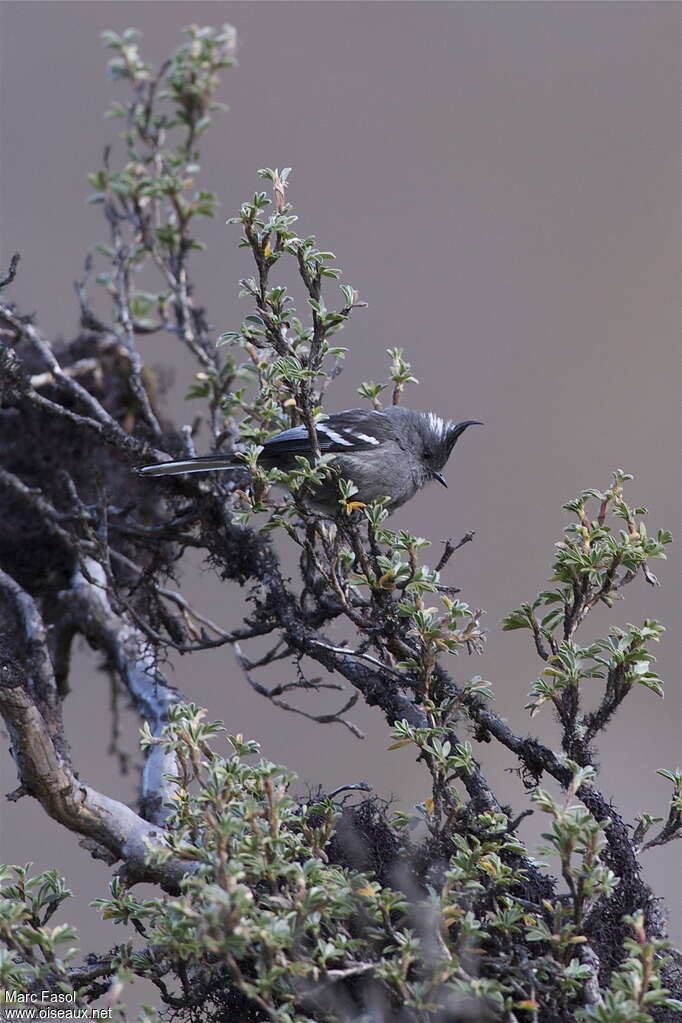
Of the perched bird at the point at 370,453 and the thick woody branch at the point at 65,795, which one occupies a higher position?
the perched bird at the point at 370,453

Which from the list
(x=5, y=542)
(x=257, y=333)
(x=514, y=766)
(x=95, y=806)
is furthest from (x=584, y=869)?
(x=5, y=542)

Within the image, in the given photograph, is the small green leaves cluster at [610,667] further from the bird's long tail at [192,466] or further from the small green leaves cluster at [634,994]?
the bird's long tail at [192,466]

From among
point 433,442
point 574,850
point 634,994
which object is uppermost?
point 433,442

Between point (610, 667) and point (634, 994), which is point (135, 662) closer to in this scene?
point (610, 667)

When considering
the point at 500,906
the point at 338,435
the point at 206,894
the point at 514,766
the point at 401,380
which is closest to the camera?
the point at 206,894

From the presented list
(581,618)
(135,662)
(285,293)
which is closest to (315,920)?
(581,618)

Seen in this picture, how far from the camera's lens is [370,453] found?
3.86 meters

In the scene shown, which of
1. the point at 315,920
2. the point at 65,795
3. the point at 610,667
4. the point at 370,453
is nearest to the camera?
the point at 315,920

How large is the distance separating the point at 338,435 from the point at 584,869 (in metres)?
2.12

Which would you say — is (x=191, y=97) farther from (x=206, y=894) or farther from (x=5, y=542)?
(x=206, y=894)

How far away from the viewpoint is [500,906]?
7.52 ft

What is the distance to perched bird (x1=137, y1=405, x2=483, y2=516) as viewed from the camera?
11.4ft

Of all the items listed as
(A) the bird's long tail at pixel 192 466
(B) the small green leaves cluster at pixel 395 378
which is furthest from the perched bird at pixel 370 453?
(B) the small green leaves cluster at pixel 395 378

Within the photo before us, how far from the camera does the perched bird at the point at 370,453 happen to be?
11.4 feet
